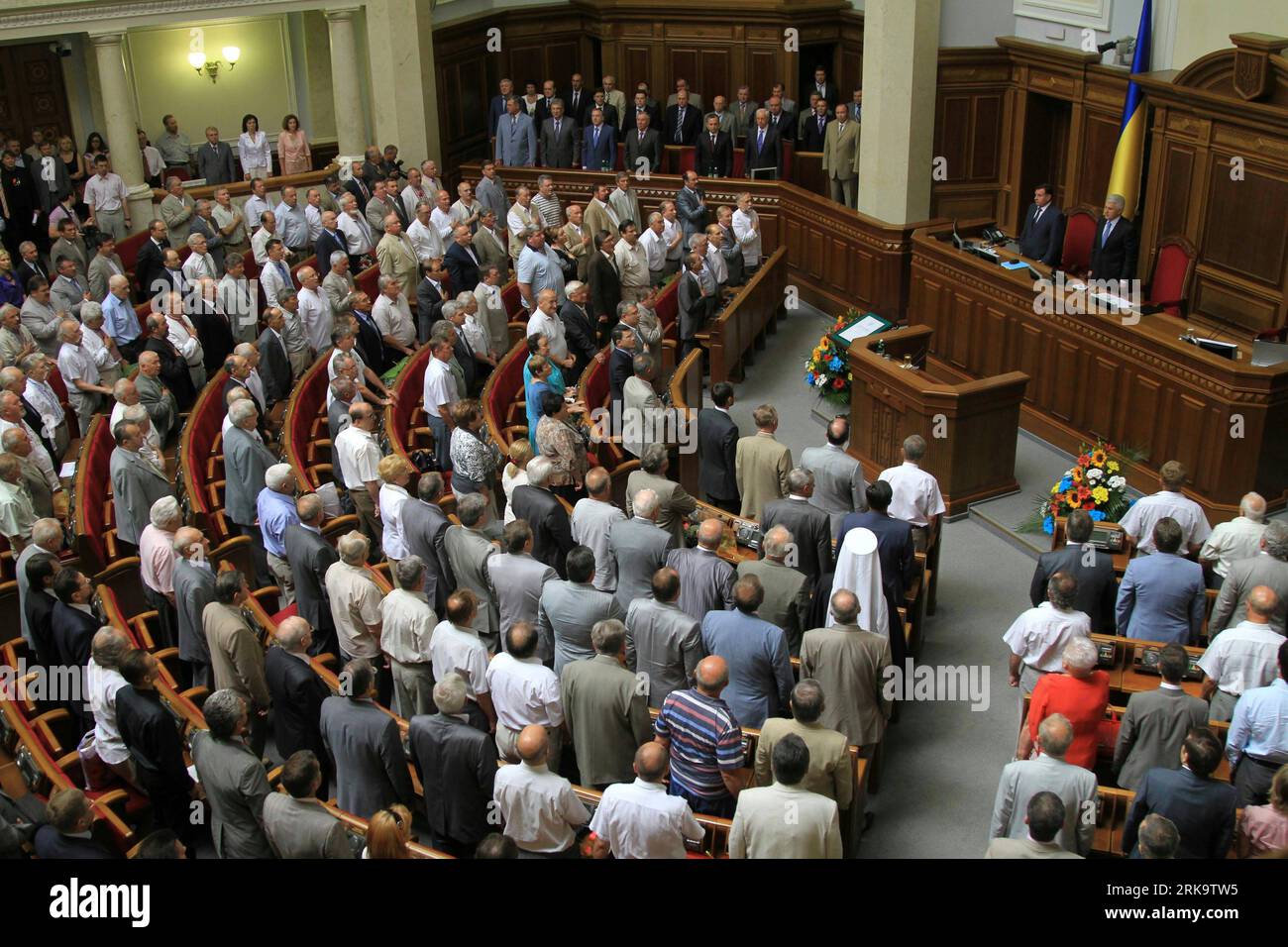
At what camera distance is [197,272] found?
37.4ft

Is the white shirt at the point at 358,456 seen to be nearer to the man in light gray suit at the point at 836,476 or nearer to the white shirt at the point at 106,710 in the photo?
the white shirt at the point at 106,710

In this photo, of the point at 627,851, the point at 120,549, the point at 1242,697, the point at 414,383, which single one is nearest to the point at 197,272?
the point at 414,383

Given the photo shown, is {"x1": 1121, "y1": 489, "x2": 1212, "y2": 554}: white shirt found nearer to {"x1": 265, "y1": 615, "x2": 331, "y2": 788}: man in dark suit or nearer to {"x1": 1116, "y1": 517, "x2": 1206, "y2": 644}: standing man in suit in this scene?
{"x1": 1116, "y1": 517, "x2": 1206, "y2": 644}: standing man in suit

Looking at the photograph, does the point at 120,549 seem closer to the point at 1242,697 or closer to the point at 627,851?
the point at 627,851

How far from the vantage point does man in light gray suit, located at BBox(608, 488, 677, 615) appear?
6969mm

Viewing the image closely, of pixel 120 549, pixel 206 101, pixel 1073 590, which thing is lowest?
pixel 120 549

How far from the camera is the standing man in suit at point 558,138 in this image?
15672 mm

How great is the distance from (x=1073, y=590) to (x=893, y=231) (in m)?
7.39

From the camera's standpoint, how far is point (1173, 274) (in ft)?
36.2

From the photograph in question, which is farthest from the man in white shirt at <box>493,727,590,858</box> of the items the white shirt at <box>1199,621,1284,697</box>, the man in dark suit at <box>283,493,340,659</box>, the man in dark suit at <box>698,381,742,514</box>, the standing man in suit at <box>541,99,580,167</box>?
the standing man in suit at <box>541,99,580,167</box>

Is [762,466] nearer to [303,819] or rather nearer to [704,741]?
[704,741]

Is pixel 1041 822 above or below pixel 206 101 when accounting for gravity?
below
